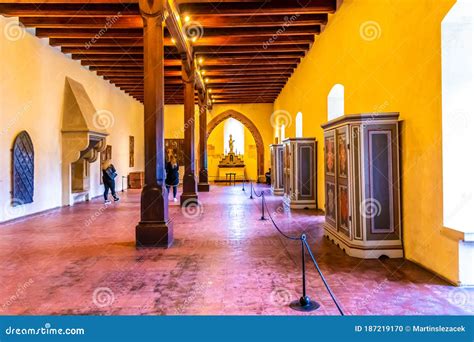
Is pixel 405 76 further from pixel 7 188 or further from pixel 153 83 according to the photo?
pixel 7 188

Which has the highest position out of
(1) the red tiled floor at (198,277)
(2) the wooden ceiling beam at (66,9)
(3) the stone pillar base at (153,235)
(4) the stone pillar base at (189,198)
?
(2) the wooden ceiling beam at (66,9)

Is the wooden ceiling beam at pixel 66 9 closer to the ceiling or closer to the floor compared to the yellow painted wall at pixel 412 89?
closer to the ceiling

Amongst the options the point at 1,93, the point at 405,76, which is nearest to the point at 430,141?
the point at 405,76

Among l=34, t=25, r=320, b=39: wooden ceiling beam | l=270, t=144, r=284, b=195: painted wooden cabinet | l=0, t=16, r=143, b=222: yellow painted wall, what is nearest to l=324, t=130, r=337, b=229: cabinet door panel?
l=34, t=25, r=320, b=39: wooden ceiling beam

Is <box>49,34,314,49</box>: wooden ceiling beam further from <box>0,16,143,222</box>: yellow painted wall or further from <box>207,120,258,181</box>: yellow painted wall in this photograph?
<box>207,120,258,181</box>: yellow painted wall

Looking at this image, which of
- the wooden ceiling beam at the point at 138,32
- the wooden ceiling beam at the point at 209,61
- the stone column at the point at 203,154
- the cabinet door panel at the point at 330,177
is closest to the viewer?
the cabinet door panel at the point at 330,177

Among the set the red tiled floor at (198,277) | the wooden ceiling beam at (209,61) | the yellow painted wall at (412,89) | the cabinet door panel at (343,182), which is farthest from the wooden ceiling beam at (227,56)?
the cabinet door panel at (343,182)

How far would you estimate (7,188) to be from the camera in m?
7.82

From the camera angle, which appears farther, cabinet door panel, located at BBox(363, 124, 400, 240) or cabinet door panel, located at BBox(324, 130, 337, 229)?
cabinet door panel, located at BBox(324, 130, 337, 229)

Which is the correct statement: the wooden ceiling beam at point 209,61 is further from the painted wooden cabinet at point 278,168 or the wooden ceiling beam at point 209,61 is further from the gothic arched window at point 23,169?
the gothic arched window at point 23,169

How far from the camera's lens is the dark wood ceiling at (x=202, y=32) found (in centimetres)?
762

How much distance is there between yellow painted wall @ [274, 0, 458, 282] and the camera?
160 inches

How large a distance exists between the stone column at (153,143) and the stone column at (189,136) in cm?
440

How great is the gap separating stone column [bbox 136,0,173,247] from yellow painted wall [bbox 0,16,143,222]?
3945 mm
